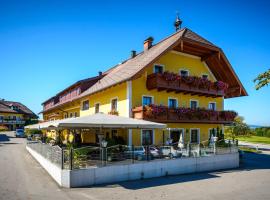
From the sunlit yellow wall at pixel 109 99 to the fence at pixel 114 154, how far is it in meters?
5.44

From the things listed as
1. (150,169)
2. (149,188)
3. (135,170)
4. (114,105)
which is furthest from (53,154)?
(114,105)

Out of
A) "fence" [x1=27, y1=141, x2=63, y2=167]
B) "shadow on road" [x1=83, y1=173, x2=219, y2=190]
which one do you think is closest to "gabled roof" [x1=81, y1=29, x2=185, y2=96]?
"fence" [x1=27, y1=141, x2=63, y2=167]

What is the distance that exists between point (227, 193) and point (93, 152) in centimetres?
696

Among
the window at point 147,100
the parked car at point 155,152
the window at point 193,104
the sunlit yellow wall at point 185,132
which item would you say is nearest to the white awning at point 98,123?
the parked car at point 155,152

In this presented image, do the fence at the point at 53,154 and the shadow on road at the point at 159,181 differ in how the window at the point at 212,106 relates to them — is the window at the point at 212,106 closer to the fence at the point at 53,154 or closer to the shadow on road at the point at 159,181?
the shadow on road at the point at 159,181

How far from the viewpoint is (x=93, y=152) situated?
13.9 meters

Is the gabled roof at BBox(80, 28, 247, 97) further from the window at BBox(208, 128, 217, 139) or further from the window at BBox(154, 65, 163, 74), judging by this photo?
the window at BBox(208, 128, 217, 139)

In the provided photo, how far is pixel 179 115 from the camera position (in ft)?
67.4

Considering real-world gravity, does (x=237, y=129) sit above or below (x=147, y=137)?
below

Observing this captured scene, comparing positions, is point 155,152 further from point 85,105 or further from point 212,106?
point 85,105

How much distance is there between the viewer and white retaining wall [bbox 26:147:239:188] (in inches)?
480

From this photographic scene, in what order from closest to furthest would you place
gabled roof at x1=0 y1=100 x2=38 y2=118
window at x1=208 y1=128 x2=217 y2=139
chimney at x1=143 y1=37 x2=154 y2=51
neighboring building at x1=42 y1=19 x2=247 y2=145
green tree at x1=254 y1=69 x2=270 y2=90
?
green tree at x1=254 y1=69 x2=270 y2=90 < neighboring building at x1=42 y1=19 x2=247 y2=145 < window at x1=208 y1=128 x2=217 y2=139 < chimney at x1=143 y1=37 x2=154 y2=51 < gabled roof at x1=0 y1=100 x2=38 y2=118

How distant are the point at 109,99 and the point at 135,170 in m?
10.1

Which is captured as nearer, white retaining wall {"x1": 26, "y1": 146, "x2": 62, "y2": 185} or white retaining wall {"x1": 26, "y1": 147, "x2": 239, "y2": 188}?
white retaining wall {"x1": 26, "y1": 147, "x2": 239, "y2": 188}
